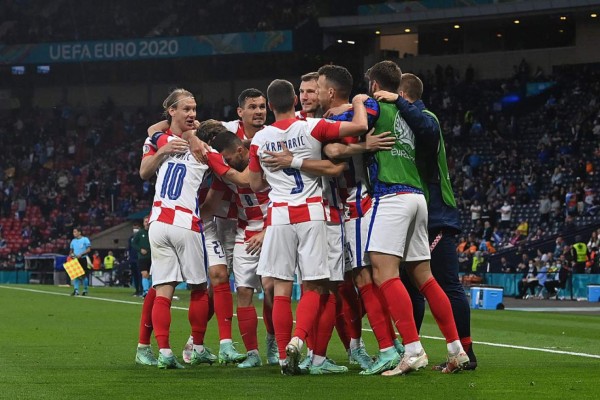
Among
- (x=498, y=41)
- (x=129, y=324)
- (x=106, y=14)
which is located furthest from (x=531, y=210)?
(x=106, y=14)

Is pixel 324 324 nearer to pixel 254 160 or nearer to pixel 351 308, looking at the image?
pixel 351 308

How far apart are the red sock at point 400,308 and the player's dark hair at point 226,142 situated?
223 centimetres

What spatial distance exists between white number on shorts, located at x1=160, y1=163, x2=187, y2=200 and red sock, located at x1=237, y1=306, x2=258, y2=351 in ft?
4.09

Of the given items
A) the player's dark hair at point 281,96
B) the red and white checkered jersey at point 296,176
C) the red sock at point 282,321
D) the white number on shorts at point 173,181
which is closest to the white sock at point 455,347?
the red sock at point 282,321

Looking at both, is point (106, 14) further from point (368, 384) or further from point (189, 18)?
point (368, 384)

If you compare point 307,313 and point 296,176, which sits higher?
point 296,176

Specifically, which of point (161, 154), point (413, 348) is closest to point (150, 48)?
point (161, 154)

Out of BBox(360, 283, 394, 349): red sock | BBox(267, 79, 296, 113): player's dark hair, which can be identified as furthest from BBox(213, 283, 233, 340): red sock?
BBox(267, 79, 296, 113): player's dark hair

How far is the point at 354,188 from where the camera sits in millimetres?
9492

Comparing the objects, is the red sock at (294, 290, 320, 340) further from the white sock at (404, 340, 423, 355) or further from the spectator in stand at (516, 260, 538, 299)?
the spectator in stand at (516, 260, 538, 299)

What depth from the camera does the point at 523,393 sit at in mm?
7844

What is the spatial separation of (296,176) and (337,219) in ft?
1.64

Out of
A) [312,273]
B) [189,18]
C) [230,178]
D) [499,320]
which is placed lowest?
[499,320]

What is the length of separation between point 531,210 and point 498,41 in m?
14.6
